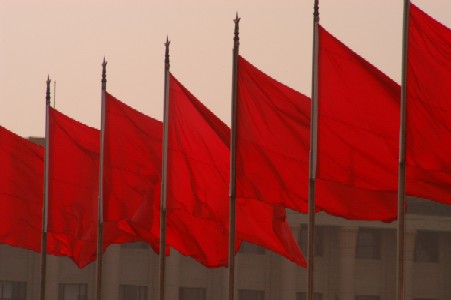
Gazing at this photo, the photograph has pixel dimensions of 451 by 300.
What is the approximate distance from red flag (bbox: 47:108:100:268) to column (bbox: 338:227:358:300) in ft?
157

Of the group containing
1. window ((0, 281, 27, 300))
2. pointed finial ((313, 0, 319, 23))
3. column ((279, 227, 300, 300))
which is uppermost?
pointed finial ((313, 0, 319, 23))

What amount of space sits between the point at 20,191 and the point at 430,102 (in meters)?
13.9

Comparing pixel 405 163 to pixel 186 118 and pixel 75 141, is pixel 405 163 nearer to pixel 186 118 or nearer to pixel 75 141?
pixel 186 118

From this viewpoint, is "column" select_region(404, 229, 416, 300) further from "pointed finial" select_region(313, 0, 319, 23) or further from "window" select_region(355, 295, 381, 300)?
"pointed finial" select_region(313, 0, 319, 23)

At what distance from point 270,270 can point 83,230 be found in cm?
4888

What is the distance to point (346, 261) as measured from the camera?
84.3 metres

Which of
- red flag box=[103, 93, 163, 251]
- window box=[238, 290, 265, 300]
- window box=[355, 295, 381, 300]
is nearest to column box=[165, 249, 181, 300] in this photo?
window box=[238, 290, 265, 300]

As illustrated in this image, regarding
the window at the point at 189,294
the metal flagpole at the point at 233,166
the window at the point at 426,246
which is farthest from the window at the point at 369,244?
the metal flagpole at the point at 233,166

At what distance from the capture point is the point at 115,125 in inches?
1377

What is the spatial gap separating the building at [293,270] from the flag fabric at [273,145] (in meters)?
51.7

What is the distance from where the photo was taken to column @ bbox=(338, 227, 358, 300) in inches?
3310

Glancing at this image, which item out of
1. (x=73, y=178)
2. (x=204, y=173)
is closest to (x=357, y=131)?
(x=204, y=173)

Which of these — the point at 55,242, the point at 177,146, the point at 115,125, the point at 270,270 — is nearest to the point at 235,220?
the point at 177,146

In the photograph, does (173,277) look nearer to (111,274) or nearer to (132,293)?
(132,293)
